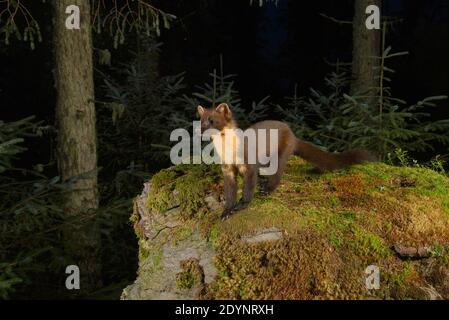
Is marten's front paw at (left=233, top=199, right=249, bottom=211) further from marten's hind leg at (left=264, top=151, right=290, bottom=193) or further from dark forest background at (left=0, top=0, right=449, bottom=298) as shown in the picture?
dark forest background at (left=0, top=0, right=449, bottom=298)

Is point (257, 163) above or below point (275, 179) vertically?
above

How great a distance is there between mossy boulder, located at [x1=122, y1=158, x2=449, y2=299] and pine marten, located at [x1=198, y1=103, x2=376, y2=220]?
12 cm

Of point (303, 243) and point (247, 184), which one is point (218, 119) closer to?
point (247, 184)

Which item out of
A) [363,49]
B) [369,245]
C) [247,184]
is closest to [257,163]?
[247,184]

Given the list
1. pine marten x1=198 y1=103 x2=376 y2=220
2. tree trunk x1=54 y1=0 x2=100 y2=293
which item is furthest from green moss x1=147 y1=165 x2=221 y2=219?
tree trunk x1=54 y1=0 x2=100 y2=293

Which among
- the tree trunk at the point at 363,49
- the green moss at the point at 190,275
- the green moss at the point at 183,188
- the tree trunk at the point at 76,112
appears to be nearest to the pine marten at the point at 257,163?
the green moss at the point at 183,188

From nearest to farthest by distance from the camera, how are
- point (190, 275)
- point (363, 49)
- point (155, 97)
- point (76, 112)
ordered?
point (190, 275) < point (76, 112) < point (155, 97) < point (363, 49)

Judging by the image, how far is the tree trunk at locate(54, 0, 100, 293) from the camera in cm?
742

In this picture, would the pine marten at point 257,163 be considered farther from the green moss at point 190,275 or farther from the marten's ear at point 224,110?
the green moss at point 190,275

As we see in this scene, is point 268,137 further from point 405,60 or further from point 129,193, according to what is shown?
point 405,60

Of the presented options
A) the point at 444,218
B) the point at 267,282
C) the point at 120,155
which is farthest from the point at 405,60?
the point at 267,282

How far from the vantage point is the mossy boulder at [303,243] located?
303 centimetres

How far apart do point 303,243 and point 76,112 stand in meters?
5.30

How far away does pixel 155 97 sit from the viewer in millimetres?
9250
